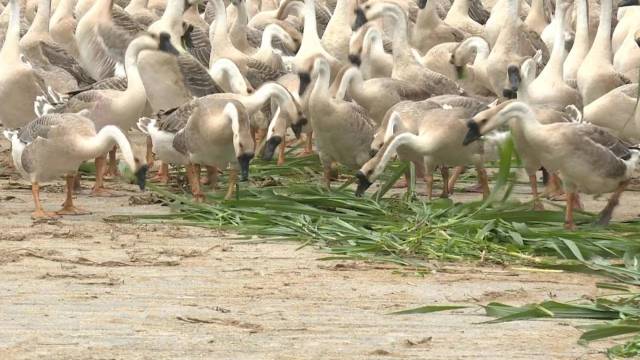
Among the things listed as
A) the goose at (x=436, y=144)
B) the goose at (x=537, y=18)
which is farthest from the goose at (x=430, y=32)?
the goose at (x=436, y=144)

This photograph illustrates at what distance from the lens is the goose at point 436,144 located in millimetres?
13000

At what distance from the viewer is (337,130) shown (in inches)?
549

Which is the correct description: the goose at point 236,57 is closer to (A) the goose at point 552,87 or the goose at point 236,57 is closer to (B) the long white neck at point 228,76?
(B) the long white neck at point 228,76

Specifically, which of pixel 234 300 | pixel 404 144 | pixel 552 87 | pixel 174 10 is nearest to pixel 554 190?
pixel 404 144

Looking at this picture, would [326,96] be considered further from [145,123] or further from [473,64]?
[473,64]

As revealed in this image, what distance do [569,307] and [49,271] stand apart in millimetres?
3273

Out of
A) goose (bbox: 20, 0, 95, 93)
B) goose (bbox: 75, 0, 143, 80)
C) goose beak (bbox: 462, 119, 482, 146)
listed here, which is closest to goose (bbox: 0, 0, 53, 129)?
goose (bbox: 20, 0, 95, 93)

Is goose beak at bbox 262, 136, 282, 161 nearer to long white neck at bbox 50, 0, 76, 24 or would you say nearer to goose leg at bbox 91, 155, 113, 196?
goose leg at bbox 91, 155, 113, 196

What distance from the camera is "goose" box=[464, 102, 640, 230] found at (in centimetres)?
1209

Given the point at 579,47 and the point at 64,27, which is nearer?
the point at 579,47

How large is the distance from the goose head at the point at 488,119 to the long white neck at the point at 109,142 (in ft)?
8.07

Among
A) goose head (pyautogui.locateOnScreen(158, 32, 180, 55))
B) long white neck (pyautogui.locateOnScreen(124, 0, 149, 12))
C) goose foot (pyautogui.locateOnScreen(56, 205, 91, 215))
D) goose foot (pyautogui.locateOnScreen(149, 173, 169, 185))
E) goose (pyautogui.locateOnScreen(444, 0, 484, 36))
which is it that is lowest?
goose foot (pyautogui.locateOnScreen(149, 173, 169, 185))

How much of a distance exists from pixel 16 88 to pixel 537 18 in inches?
342

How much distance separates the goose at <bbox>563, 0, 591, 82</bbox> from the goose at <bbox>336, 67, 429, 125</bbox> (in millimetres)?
2592
